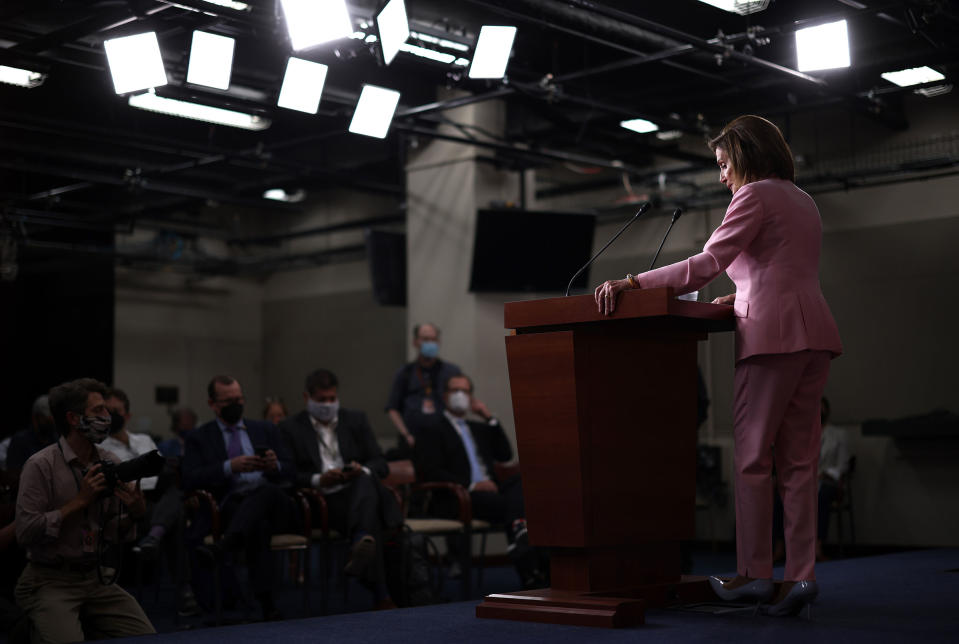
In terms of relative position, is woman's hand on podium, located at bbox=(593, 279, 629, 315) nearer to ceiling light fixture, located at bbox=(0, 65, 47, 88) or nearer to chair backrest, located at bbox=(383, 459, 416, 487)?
chair backrest, located at bbox=(383, 459, 416, 487)

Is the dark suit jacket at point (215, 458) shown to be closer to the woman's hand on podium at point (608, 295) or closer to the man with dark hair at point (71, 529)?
the man with dark hair at point (71, 529)

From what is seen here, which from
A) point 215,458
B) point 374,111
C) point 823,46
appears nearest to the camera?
point 215,458

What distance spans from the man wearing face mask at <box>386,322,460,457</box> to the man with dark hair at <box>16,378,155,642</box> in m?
4.08

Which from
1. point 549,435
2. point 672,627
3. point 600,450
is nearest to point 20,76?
point 549,435

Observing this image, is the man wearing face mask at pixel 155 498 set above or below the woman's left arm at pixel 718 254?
below

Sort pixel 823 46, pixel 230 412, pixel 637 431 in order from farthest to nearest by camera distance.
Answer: pixel 823 46, pixel 230 412, pixel 637 431

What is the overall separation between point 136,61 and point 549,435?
4195 millimetres

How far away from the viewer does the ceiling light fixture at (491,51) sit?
21.0 feet

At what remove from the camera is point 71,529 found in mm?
3543

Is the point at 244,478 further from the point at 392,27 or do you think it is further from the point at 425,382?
the point at 425,382

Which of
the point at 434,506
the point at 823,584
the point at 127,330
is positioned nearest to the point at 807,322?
the point at 823,584

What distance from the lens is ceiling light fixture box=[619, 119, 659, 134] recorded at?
8711mm

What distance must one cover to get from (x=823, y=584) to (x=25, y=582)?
2.75 meters

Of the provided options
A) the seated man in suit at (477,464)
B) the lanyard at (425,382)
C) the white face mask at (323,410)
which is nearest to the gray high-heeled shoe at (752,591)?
the seated man in suit at (477,464)
